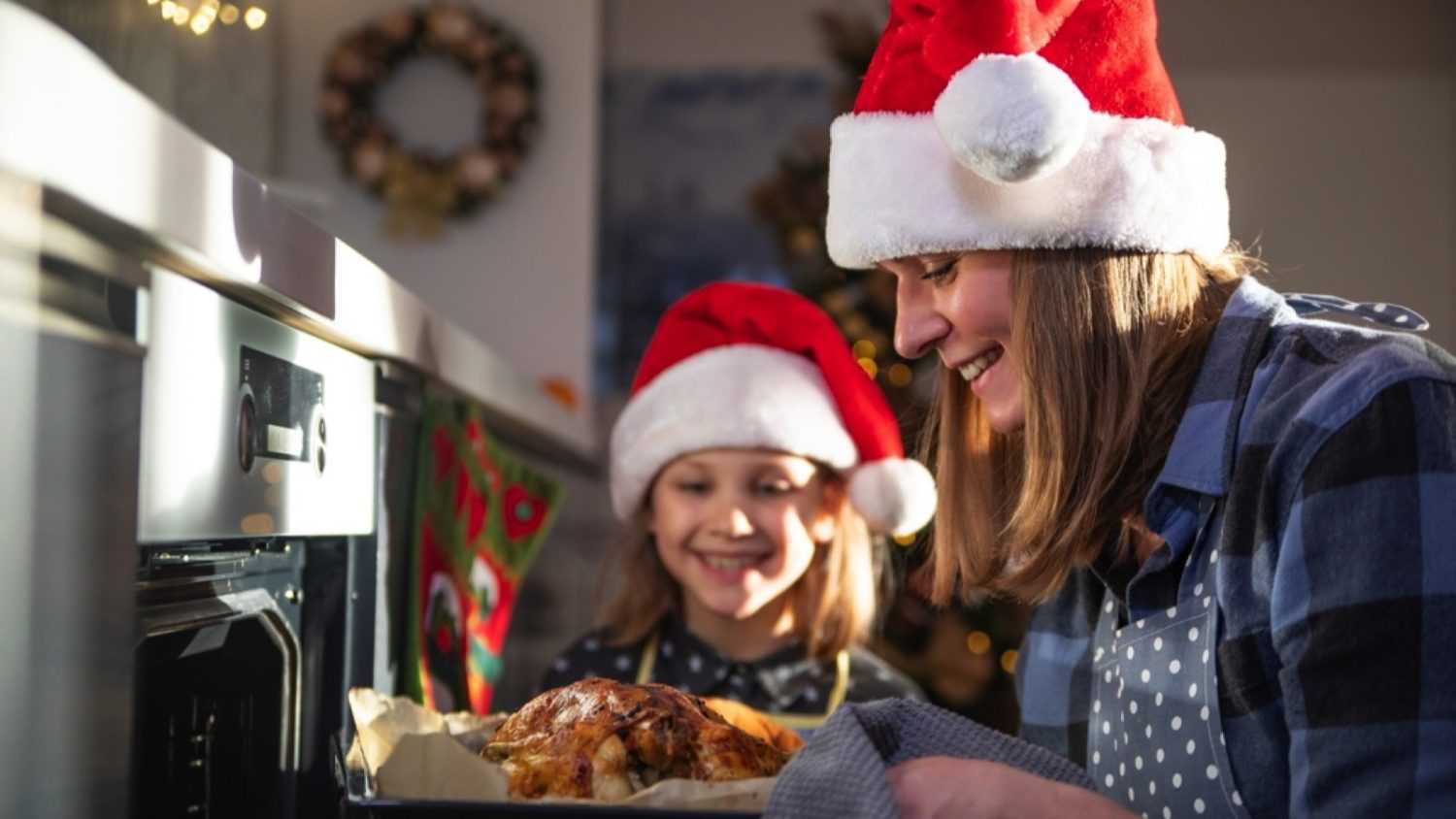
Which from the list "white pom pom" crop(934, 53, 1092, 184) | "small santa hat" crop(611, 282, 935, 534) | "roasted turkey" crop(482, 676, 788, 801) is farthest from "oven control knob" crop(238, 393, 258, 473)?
"small santa hat" crop(611, 282, 935, 534)

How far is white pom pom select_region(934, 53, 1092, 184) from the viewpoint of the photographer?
3.42ft

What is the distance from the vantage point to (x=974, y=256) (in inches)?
46.7

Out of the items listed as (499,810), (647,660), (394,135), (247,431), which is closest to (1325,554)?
(499,810)

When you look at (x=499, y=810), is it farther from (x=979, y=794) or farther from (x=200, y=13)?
(x=200, y=13)

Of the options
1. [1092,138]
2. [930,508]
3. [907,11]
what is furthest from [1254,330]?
[930,508]

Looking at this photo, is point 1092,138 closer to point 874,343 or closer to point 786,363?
point 786,363

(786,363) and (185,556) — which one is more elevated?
(786,363)

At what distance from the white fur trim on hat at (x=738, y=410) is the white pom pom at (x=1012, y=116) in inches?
32.9

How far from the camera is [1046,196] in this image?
1129mm

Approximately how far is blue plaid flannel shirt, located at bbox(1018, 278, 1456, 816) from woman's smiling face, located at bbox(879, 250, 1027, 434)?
7.4 inches

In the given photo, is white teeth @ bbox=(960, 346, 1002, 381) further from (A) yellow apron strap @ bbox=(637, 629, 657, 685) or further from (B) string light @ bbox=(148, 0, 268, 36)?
(A) yellow apron strap @ bbox=(637, 629, 657, 685)

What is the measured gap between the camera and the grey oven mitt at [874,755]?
77 cm

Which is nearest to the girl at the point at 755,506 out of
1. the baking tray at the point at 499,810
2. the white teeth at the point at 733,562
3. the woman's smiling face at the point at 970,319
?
the white teeth at the point at 733,562

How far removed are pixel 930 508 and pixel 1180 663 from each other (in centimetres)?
94
